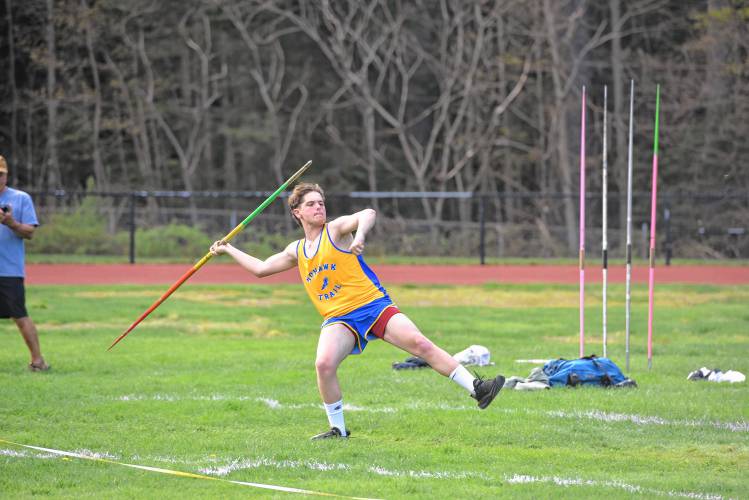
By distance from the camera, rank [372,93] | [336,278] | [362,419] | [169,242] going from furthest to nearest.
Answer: [372,93], [169,242], [362,419], [336,278]

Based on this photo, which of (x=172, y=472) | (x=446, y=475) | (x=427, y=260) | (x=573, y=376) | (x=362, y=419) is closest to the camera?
(x=446, y=475)

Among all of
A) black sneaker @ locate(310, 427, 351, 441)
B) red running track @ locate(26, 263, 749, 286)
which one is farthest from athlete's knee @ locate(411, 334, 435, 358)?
red running track @ locate(26, 263, 749, 286)

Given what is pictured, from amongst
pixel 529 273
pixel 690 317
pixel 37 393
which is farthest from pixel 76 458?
pixel 529 273

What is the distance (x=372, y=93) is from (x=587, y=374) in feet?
109

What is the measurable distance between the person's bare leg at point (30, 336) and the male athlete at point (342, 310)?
15.1 ft

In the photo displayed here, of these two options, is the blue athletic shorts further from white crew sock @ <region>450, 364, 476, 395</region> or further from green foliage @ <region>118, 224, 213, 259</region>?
green foliage @ <region>118, 224, 213, 259</region>

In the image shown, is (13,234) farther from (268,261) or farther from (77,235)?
(77,235)

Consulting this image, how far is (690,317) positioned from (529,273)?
30.3 ft

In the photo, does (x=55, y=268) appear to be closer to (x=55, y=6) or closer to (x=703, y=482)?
(x=55, y=6)

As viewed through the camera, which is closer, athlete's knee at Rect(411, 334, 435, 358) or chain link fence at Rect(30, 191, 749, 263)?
athlete's knee at Rect(411, 334, 435, 358)

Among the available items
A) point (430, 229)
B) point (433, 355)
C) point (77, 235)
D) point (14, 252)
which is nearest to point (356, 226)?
point (433, 355)

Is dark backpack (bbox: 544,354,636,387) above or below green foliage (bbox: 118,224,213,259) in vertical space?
above

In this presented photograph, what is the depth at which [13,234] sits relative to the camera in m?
11.9

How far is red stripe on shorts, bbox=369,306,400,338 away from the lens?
27.0 ft
